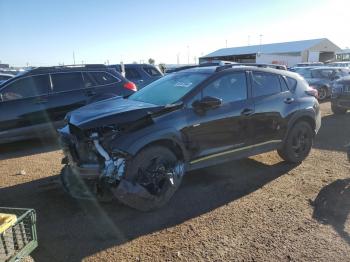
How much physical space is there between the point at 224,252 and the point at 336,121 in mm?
8583

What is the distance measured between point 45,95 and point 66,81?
0.63 metres

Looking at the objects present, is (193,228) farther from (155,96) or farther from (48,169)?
(48,169)

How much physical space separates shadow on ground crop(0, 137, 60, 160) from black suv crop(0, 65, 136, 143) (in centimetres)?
33

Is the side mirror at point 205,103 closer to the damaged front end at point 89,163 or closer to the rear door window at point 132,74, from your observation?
the damaged front end at point 89,163

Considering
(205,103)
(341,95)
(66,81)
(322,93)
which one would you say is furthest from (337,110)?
(66,81)

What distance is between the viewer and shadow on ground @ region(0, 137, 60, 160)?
7.34 meters

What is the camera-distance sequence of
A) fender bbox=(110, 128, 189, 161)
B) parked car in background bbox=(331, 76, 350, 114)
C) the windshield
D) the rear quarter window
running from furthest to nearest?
parked car in background bbox=(331, 76, 350, 114)
the rear quarter window
the windshield
fender bbox=(110, 128, 189, 161)

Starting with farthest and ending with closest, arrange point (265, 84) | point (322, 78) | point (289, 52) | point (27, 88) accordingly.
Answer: point (289, 52)
point (322, 78)
point (27, 88)
point (265, 84)

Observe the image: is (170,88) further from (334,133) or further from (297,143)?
(334,133)

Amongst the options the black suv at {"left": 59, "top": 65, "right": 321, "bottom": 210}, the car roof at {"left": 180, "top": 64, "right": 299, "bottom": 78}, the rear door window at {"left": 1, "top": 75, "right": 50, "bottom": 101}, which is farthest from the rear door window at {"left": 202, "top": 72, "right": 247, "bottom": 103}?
the rear door window at {"left": 1, "top": 75, "right": 50, "bottom": 101}

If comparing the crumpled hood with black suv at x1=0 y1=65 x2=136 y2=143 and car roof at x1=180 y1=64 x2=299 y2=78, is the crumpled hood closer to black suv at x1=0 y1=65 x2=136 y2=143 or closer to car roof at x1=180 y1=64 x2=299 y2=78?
car roof at x1=180 y1=64 x2=299 y2=78

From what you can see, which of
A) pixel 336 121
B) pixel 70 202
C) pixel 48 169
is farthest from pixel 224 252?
pixel 336 121

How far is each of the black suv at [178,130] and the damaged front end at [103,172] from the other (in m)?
0.01

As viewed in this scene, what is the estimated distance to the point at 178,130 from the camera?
4.46 m
